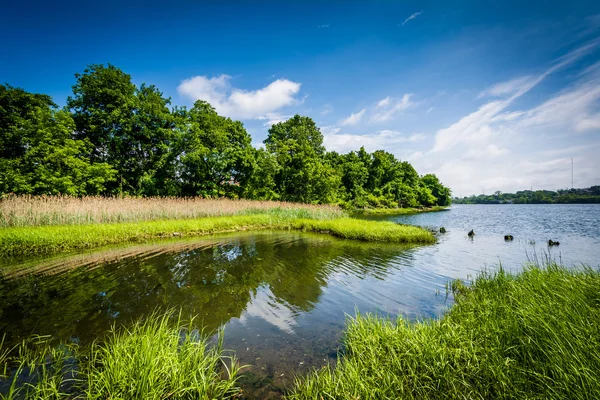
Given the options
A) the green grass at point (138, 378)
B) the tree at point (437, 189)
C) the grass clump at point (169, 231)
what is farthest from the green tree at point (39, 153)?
the tree at point (437, 189)

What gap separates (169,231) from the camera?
14117 millimetres

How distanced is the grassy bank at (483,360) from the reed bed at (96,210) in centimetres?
1587

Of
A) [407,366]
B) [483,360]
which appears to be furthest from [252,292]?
[483,360]

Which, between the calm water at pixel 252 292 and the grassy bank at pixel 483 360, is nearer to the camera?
the grassy bank at pixel 483 360

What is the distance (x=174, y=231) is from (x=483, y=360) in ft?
49.6

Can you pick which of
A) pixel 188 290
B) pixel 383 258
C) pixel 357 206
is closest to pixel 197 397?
pixel 188 290

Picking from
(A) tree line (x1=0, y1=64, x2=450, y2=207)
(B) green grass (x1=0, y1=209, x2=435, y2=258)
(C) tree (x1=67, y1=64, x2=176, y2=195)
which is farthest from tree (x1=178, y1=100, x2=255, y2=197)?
(B) green grass (x1=0, y1=209, x2=435, y2=258)

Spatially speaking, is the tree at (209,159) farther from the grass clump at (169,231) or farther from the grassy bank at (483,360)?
the grassy bank at (483,360)

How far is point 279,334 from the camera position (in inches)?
172

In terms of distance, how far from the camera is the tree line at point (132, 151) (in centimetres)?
1988

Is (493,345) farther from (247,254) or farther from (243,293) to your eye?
(247,254)

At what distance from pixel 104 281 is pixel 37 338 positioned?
290 cm

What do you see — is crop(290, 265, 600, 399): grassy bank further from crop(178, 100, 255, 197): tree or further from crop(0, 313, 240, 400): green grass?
crop(178, 100, 255, 197): tree

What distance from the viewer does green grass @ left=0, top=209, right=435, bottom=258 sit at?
9719mm
